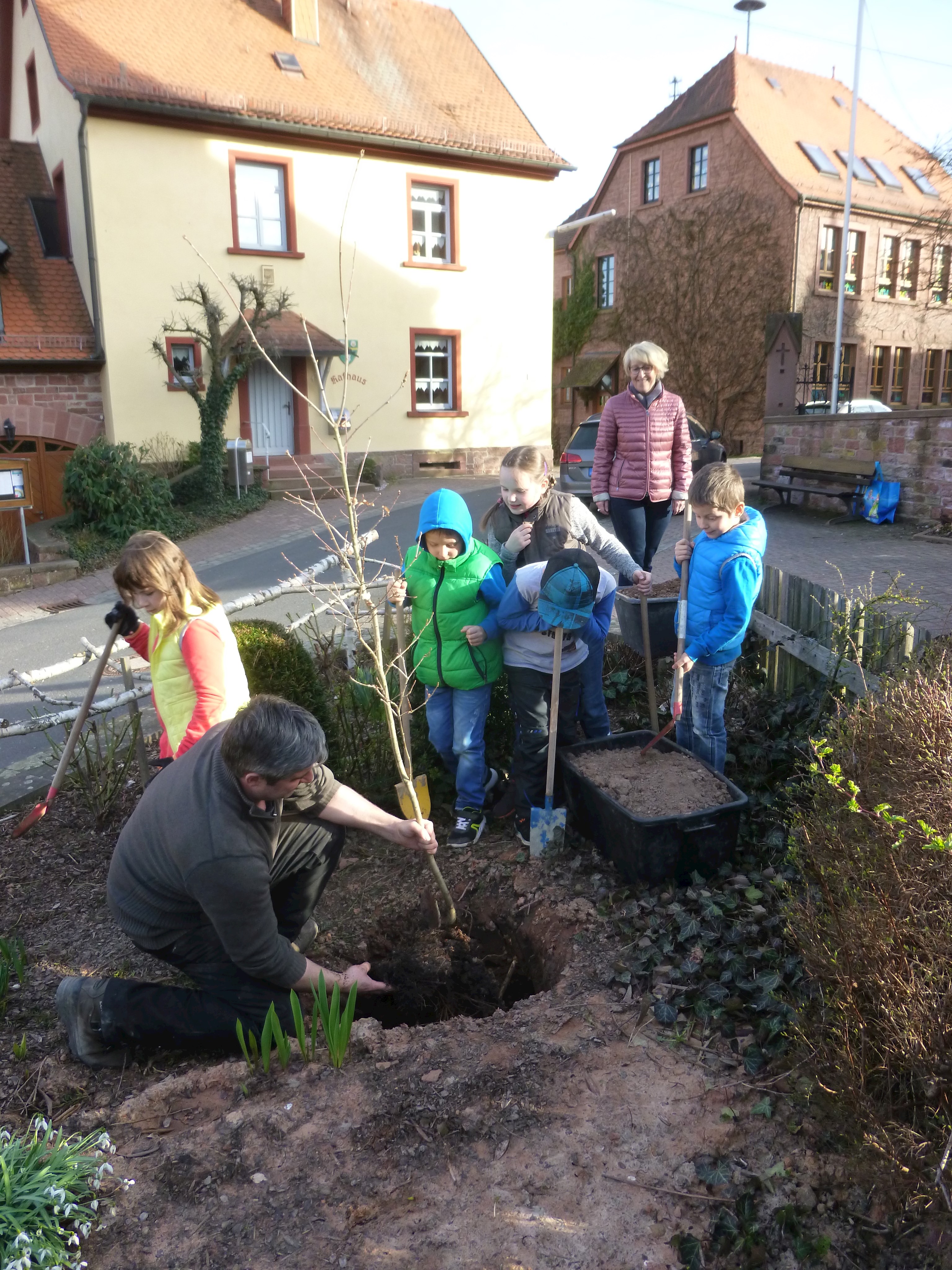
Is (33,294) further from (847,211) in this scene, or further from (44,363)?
(847,211)

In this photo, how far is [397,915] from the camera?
3.96 metres

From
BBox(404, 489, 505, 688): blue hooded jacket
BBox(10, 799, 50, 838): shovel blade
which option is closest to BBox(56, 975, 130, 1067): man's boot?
BBox(10, 799, 50, 838): shovel blade

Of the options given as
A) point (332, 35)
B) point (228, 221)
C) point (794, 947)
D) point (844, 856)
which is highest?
point (332, 35)

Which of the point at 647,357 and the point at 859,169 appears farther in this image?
the point at 859,169

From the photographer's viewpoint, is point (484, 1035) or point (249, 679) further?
point (249, 679)

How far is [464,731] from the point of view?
434cm

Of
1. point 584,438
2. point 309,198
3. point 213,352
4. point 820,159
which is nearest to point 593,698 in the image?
point 584,438

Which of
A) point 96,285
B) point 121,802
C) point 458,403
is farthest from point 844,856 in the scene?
point 458,403

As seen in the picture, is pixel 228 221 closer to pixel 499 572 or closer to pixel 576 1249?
pixel 499 572

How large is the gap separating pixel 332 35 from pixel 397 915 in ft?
71.2

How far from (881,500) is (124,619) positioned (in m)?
11.3

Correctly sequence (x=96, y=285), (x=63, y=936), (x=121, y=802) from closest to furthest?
(x=63, y=936) < (x=121, y=802) < (x=96, y=285)

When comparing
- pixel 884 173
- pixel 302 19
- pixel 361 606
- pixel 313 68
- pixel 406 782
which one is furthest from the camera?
pixel 884 173

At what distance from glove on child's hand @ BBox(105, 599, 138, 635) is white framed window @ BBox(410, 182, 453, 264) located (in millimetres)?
17482
